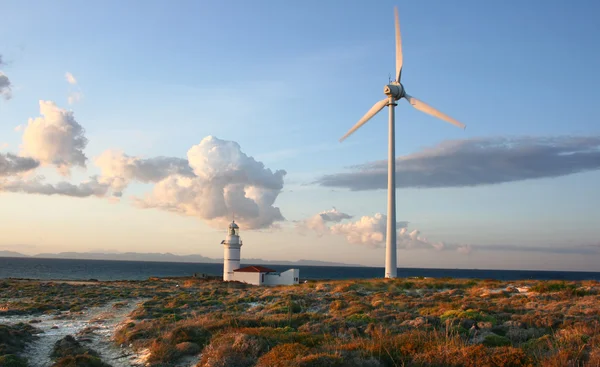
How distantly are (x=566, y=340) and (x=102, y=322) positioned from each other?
1859 cm

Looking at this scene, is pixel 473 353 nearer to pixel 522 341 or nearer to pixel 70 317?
pixel 522 341

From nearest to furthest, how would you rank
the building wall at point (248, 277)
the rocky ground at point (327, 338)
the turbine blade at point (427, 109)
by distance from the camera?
the rocky ground at point (327, 338), the turbine blade at point (427, 109), the building wall at point (248, 277)

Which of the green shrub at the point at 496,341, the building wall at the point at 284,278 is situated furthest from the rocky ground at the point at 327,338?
the building wall at the point at 284,278

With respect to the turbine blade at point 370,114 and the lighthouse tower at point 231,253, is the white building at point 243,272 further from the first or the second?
the turbine blade at point 370,114

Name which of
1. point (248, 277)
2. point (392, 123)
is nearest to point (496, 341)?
point (392, 123)

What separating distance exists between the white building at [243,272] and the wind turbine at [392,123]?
1277 centimetres

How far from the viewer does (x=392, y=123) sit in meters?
42.2

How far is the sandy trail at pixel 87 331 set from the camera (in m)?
14.1

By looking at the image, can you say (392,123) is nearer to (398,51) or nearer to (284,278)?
(398,51)

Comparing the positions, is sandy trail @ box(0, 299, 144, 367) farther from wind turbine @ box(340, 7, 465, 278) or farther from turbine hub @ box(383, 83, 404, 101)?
turbine hub @ box(383, 83, 404, 101)

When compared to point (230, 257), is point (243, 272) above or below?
below

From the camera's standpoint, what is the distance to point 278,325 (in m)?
16.1

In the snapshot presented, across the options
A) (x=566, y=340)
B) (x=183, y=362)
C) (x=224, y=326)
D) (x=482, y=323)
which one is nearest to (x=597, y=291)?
(x=482, y=323)

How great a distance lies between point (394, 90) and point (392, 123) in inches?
126
